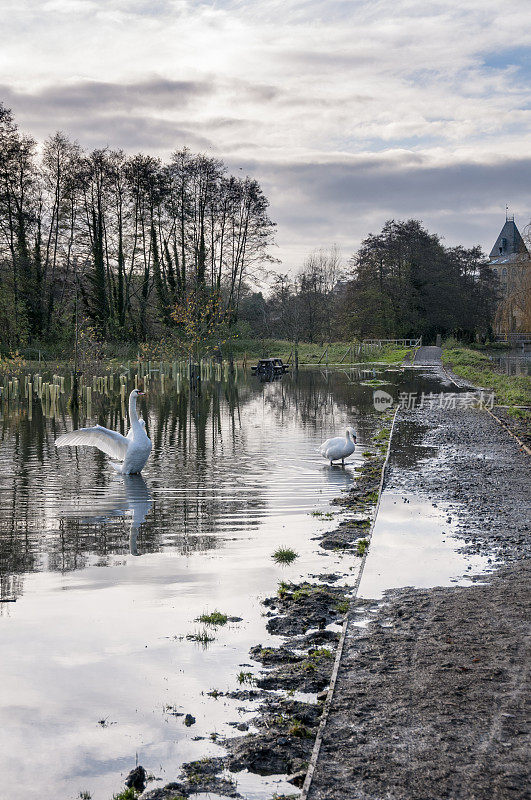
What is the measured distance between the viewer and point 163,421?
20.2 m

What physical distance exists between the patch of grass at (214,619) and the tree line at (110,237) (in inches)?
1296

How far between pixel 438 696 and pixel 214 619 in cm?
219

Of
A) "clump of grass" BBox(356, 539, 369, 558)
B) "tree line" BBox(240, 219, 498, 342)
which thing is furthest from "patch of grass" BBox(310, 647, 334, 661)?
"tree line" BBox(240, 219, 498, 342)

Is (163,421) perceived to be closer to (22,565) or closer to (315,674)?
(22,565)

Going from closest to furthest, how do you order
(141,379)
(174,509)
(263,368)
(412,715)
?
1. (412,715)
2. (174,509)
3. (141,379)
4. (263,368)

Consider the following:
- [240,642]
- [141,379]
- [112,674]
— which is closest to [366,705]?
[240,642]

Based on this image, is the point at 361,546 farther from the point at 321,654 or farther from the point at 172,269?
the point at 172,269

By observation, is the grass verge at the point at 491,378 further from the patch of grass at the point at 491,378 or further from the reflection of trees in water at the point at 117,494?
the reflection of trees in water at the point at 117,494

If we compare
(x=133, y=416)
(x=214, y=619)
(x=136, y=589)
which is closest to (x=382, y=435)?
(x=133, y=416)

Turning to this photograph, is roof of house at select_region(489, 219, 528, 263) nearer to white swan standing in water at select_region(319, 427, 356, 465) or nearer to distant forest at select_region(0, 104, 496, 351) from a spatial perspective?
distant forest at select_region(0, 104, 496, 351)

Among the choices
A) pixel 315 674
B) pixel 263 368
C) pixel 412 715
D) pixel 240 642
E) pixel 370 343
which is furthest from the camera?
pixel 370 343

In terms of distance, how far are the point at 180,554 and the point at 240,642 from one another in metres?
2.54

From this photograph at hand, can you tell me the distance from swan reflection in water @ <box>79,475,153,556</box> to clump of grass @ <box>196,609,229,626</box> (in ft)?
7.85

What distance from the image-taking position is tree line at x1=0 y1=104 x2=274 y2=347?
45875 millimetres
